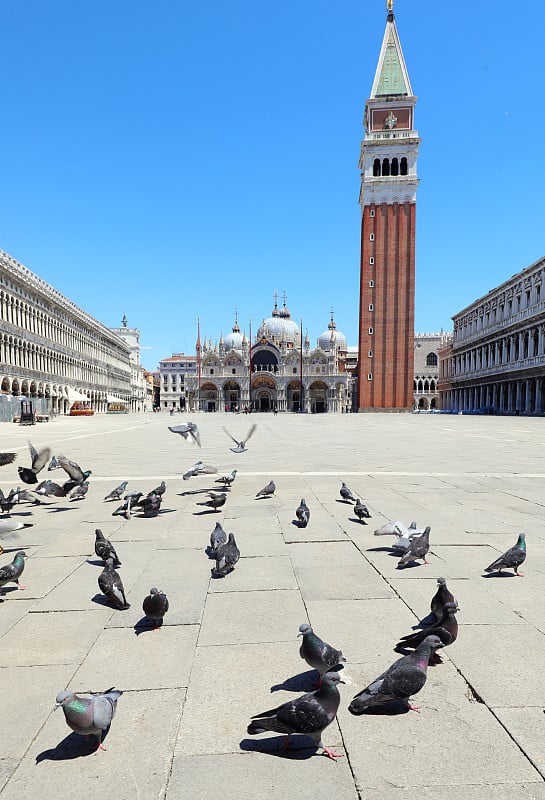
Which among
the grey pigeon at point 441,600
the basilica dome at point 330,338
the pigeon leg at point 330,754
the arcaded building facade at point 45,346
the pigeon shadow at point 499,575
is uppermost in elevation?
the basilica dome at point 330,338

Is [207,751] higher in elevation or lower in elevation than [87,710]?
lower

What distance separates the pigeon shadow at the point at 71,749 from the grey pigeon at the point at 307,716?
29.8 inches

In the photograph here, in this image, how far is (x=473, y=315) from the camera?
242 ft

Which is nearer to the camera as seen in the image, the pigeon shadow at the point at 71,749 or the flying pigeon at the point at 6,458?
the pigeon shadow at the point at 71,749

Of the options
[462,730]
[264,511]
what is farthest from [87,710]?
[264,511]

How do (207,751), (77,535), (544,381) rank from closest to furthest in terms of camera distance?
(207,751) < (77,535) < (544,381)

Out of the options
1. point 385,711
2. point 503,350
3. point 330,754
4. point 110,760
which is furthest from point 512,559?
point 503,350

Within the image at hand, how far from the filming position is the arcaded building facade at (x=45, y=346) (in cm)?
4484

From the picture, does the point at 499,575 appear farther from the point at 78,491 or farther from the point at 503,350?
the point at 503,350

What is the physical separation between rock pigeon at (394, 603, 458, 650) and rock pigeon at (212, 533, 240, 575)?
5.90 ft

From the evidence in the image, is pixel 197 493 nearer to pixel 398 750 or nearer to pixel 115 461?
pixel 115 461

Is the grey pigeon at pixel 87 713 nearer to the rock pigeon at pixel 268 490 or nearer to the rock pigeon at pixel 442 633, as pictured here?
the rock pigeon at pixel 442 633

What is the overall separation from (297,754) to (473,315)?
78.0m

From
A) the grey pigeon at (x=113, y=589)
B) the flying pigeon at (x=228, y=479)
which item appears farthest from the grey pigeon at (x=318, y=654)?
the flying pigeon at (x=228, y=479)
